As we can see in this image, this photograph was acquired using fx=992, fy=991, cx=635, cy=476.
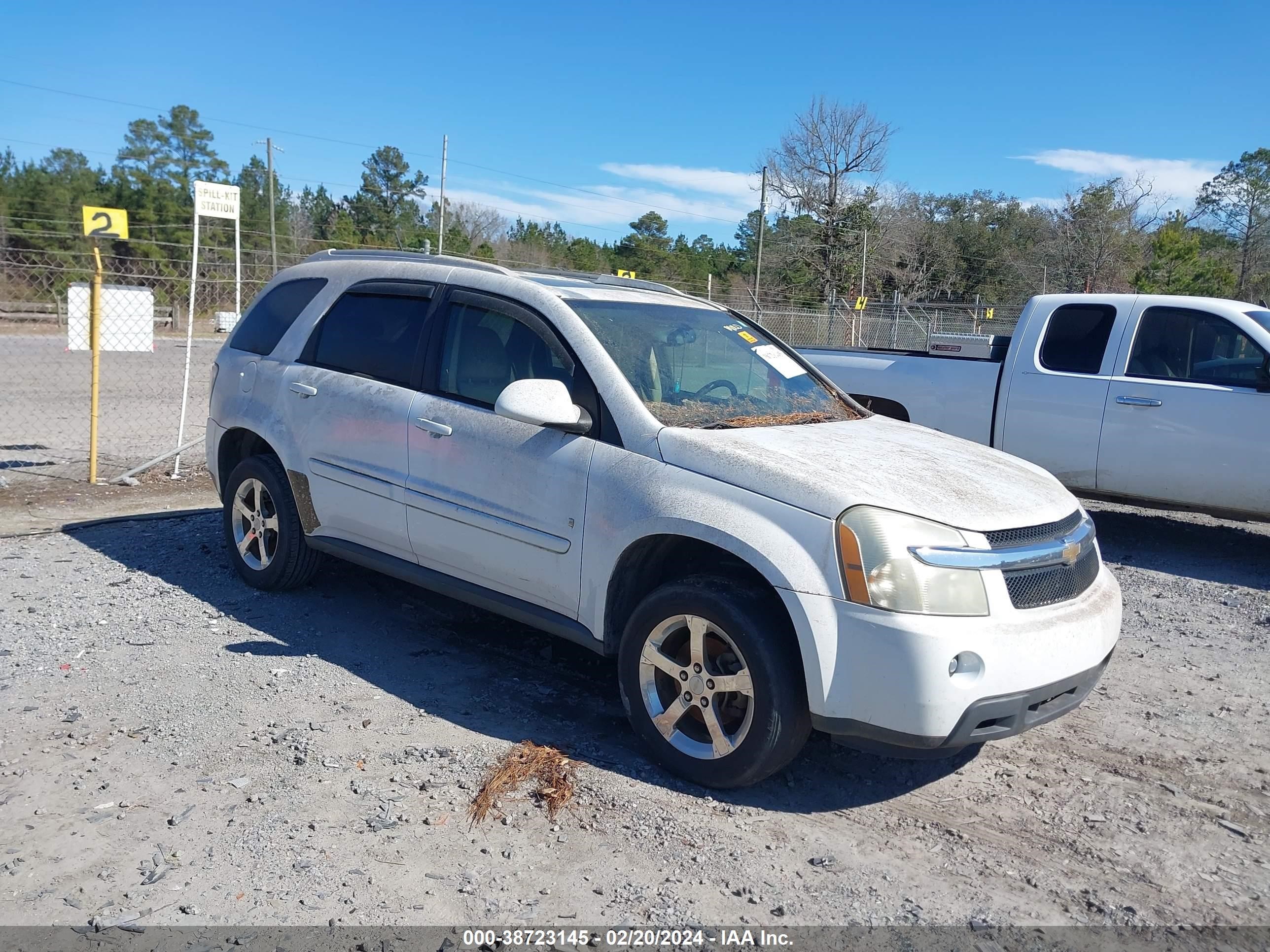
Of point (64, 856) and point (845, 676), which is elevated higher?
point (845, 676)

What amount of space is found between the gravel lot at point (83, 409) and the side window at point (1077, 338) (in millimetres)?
8250

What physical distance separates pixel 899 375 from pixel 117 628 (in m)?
6.07

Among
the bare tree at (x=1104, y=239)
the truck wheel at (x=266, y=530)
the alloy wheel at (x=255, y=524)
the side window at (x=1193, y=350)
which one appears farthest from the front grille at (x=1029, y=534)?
the bare tree at (x=1104, y=239)

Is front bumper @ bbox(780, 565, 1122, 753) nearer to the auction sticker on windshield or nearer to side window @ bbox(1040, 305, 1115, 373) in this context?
the auction sticker on windshield

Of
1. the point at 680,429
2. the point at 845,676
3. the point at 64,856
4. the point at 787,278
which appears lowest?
the point at 64,856

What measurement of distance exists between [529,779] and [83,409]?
13041 millimetres

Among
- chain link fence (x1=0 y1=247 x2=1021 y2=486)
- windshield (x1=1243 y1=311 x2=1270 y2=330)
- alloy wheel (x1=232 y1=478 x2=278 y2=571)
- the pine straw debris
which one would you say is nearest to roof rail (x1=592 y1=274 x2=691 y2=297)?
alloy wheel (x1=232 y1=478 x2=278 y2=571)

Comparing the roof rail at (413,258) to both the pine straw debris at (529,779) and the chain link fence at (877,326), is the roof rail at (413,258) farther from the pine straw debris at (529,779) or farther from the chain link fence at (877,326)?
the chain link fence at (877,326)

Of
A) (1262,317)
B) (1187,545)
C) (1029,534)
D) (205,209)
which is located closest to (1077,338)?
(1262,317)

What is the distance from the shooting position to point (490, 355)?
15.2 ft

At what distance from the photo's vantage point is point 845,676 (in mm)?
3307

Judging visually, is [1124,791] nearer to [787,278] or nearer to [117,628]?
[117,628]

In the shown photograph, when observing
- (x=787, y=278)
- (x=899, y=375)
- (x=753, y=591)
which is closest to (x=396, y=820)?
(x=753, y=591)

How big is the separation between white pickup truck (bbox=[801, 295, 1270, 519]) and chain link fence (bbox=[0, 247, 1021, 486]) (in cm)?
100
